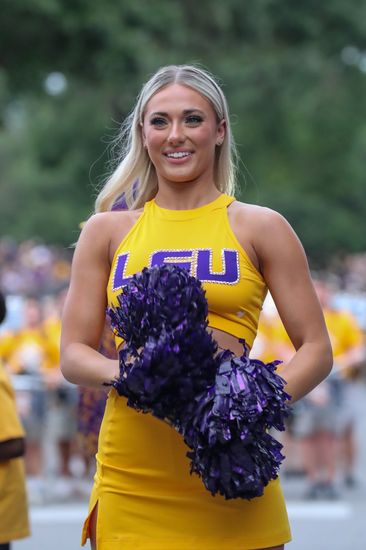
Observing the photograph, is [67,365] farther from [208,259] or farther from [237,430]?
[237,430]

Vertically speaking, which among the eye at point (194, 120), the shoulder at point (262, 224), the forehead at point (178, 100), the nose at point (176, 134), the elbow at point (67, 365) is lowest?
the elbow at point (67, 365)

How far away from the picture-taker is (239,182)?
4.85 meters

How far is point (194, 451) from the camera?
3.54m

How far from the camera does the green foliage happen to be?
56.7 feet

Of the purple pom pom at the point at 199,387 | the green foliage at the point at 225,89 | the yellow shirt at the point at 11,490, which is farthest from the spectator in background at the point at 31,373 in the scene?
the purple pom pom at the point at 199,387

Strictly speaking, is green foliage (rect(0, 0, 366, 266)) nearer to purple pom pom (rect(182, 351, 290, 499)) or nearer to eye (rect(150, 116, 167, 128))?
eye (rect(150, 116, 167, 128))

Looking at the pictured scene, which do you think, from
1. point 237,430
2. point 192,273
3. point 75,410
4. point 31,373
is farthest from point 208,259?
point 31,373

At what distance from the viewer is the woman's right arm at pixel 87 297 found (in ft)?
12.8

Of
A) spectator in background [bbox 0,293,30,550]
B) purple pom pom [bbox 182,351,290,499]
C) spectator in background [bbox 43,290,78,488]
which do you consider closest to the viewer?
purple pom pom [bbox 182,351,290,499]

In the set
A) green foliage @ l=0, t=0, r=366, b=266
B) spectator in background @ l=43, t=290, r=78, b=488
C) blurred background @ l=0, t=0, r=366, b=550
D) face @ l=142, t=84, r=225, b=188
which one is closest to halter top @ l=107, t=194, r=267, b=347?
face @ l=142, t=84, r=225, b=188

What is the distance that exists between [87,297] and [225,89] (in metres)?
22.2

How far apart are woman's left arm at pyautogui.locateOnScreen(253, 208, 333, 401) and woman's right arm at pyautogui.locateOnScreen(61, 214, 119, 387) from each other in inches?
16.0

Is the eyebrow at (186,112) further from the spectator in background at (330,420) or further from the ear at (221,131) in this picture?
the spectator in background at (330,420)

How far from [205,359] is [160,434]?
351 millimetres
